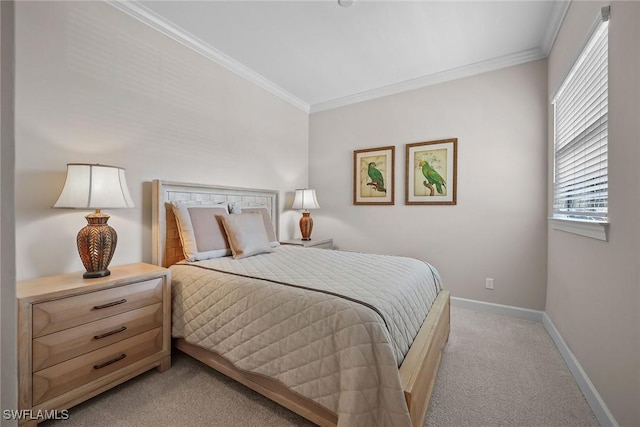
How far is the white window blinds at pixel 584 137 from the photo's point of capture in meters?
1.52

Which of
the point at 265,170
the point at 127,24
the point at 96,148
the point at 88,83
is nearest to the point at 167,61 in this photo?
the point at 127,24

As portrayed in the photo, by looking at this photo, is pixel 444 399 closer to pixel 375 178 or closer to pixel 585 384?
pixel 585 384

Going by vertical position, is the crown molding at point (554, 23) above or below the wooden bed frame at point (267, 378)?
above

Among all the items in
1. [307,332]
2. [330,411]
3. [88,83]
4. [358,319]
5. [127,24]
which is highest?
[127,24]

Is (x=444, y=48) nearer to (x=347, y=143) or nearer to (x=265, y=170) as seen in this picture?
(x=347, y=143)

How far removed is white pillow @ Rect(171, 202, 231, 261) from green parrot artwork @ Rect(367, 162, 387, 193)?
2050 millimetres

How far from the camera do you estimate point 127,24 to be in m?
2.12

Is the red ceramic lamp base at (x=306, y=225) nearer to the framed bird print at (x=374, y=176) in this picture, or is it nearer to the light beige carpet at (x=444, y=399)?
the framed bird print at (x=374, y=176)

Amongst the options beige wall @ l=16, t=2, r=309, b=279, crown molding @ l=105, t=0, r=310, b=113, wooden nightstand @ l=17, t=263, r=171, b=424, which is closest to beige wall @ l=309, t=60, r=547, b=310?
crown molding @ l=105, t=0, r=310, b=113

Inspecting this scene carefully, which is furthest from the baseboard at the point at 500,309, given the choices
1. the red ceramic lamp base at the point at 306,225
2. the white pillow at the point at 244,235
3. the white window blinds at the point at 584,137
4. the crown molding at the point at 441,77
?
the crown molding at the point at 441,77

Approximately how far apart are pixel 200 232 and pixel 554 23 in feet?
11.3

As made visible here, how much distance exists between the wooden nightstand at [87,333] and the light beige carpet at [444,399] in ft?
0.45

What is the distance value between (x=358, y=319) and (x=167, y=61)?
2.69 meters

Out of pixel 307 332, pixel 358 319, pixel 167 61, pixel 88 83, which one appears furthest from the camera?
pixel 167 61
